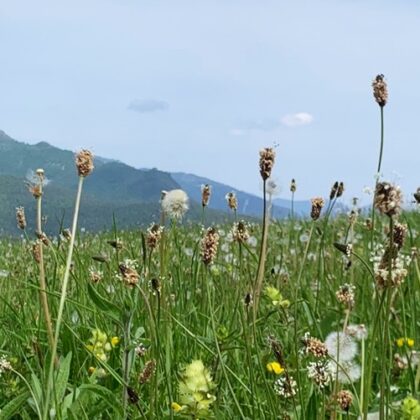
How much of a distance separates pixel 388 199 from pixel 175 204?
1383 mm

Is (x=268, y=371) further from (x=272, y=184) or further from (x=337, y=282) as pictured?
(x=337, y=282)

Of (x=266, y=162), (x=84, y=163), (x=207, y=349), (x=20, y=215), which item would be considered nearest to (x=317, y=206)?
(x=266, y=162)

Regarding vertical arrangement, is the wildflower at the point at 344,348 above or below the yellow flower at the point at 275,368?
above

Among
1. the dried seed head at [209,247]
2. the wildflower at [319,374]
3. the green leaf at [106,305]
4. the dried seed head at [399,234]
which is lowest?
the wildflower at [319,374]

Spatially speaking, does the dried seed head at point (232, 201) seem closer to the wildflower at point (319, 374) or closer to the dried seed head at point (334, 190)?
the dried seed head at point (334, 190)

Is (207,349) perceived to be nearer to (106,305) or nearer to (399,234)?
(106,305)

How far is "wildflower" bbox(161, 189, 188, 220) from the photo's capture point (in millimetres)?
2797

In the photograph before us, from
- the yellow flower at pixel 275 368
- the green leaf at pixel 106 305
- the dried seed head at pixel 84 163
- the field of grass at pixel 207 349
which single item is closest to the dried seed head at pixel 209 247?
the field of grass at pixel 207 349

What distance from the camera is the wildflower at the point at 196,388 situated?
5.90ft

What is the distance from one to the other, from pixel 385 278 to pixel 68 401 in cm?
121

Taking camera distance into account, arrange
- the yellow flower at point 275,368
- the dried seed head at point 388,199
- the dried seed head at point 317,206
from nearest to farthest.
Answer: the dried seed head at point 388,199, the dried seed head at point 317,206, the yellow flower at point 275,368

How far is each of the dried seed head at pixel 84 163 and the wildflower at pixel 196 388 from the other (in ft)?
1.55

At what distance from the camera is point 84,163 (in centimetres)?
181

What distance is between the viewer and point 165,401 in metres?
2.71
